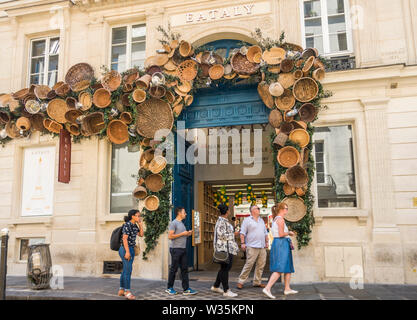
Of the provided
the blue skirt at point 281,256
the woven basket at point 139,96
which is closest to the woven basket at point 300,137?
the blue skirt at point 281,256

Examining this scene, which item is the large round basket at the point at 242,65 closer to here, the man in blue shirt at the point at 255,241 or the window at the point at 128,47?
the window at the point at 128,47

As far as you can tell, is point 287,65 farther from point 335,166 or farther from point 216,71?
point 335,166

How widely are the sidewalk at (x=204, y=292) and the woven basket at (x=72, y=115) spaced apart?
3994 mm

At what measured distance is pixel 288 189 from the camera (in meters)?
8.02

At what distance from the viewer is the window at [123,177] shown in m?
9.75

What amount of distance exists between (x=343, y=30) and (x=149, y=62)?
475cm

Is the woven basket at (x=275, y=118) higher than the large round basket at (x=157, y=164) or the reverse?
higher

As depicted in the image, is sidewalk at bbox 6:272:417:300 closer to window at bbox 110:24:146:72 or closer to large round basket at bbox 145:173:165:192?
large round basket at bbox 145:173:165:192

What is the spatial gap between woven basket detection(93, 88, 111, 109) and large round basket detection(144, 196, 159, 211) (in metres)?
2.57

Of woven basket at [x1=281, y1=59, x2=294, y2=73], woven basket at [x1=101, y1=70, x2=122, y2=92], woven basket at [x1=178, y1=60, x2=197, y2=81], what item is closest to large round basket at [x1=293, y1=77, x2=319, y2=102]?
woven basket at [x1=281, y1=59, x2=294, y2=73]

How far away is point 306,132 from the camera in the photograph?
319 inches

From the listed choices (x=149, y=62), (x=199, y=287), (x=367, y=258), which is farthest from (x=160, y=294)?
(x=149, y=62)

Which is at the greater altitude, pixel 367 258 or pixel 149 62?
pixel 149 62

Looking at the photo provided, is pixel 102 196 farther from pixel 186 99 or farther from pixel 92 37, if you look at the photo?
pixel 92 37
